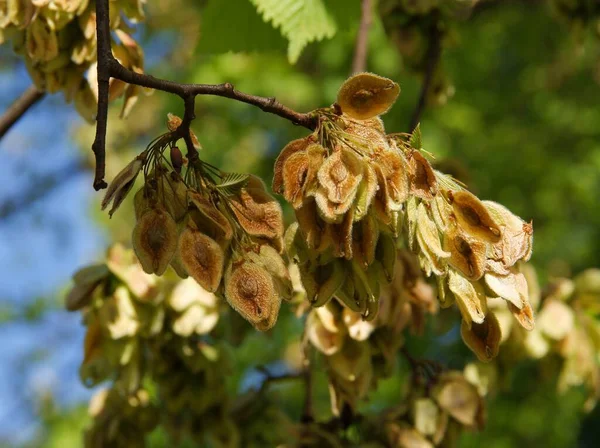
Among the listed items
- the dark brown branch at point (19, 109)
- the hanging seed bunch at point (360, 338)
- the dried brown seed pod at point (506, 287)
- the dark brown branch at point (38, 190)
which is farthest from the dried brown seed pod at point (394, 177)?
the dark brown branch at point (38, 190)

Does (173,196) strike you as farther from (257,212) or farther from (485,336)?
(485,336)

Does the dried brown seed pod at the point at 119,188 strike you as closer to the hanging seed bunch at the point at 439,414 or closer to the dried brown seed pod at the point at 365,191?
the dried brown seed pod at the point at 365,191

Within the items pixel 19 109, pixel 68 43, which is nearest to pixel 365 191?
pixel 68 43

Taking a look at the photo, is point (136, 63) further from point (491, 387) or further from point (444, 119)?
point (444, 119)

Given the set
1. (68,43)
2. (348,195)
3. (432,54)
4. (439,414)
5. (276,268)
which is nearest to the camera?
(348,195)

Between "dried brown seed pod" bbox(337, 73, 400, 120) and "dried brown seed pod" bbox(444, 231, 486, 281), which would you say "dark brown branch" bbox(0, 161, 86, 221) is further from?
"dried brown seed pod" bbox(444, 231, 486, 281)

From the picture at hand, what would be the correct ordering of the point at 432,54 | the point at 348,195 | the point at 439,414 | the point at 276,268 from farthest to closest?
the point at 432,54
the point at 439,414
the point at 276,268
the point at 348,195

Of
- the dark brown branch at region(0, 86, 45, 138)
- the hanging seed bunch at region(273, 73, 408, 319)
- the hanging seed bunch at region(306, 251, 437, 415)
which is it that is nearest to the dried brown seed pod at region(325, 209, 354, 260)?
the hanging seed bunch at region(273, 73, 408, 319)
